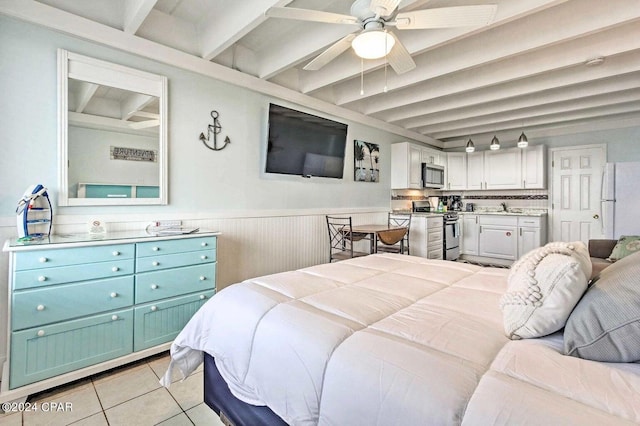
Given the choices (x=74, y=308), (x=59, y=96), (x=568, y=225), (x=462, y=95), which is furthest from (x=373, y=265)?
(x=568, y=225)

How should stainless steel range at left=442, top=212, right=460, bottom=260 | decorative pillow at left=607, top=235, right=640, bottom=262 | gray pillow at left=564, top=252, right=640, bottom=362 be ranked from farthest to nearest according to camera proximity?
1. stainless steel range at left=442, top=212, right=460, bottom=260
2. decorative pillow at left=607, top=235, right=640, bottom=262
3. gray pillow at left=564, top=252, right=640, bottom=362

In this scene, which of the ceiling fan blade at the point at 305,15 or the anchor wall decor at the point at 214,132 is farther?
the anchor wall decor at the point at 214,132

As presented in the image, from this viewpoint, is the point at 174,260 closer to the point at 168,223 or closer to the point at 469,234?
the point at 168,223

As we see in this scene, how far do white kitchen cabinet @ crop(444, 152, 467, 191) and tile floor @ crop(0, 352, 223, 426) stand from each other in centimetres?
576

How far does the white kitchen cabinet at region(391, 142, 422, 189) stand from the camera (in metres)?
5.31

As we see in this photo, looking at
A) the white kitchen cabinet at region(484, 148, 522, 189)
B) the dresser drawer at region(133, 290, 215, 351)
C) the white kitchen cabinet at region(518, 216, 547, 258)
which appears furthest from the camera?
the white kitchen cabinet at region(484, 148, 522, 189)

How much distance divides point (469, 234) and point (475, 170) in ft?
4.16

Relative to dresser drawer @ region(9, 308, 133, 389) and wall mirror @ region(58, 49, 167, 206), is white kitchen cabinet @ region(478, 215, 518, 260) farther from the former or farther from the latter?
dresser drawer @ region(9, 308, 133, 389)

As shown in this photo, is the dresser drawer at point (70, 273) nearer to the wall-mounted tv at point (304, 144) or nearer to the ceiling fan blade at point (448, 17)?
the wall-mounted tv at point (304, 144)

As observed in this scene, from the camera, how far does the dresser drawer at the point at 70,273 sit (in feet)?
5.92

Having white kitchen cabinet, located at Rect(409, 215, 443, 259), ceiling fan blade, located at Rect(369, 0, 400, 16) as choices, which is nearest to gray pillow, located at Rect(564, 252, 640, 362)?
ceiling fan blade, located at Rect(369, 0, 400, 16)

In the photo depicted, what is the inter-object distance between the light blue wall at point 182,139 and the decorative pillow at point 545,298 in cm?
267

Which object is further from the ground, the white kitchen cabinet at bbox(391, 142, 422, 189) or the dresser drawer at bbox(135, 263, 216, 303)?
the white kitchen cabinet at bbox(391, 142, 422, 189)

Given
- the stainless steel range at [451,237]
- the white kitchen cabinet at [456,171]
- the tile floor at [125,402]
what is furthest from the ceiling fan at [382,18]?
the white kitchen cabinet at [456,171]
